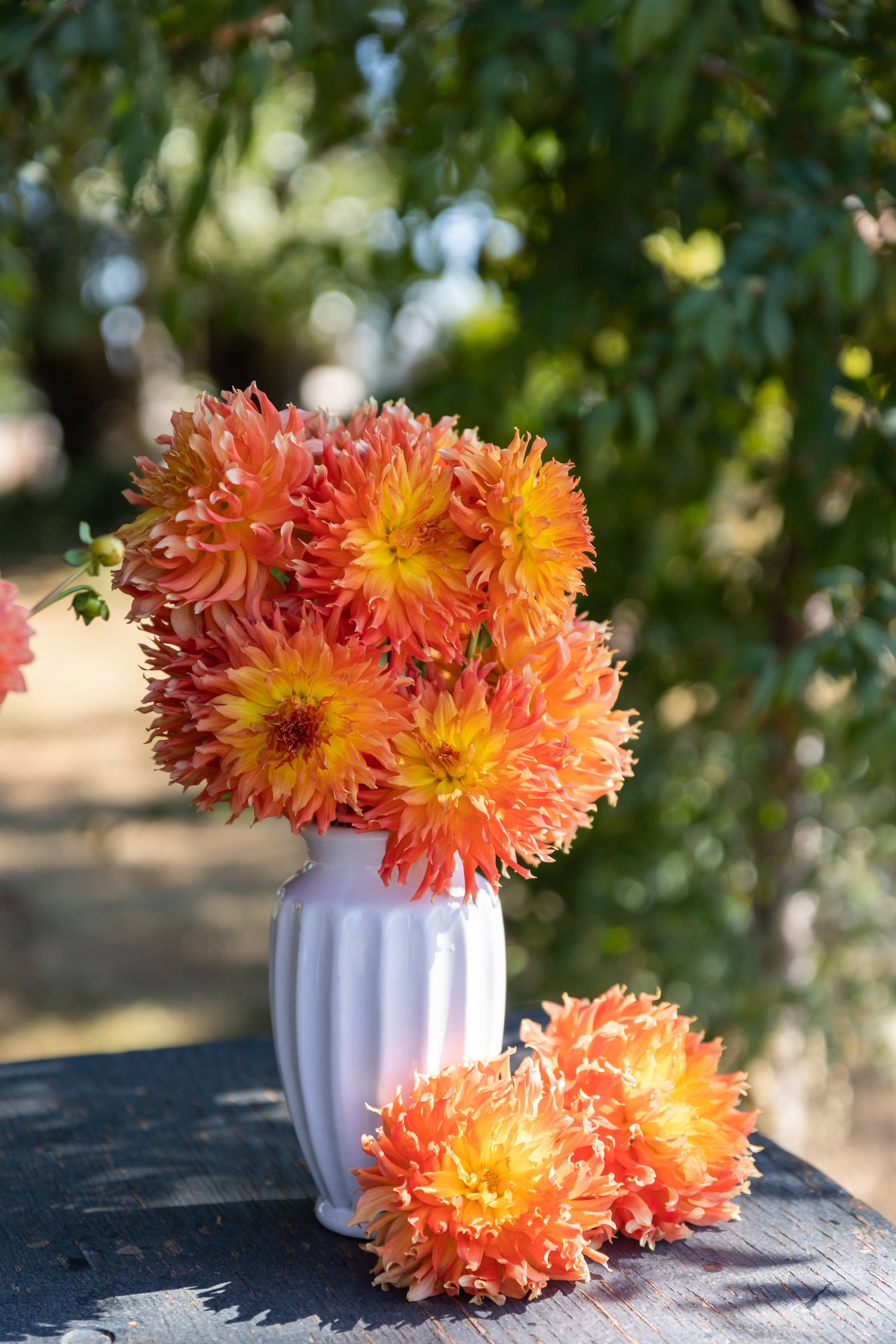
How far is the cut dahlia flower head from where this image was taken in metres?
0.76

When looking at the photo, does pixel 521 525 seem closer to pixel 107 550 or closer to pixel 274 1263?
pixel 107 550

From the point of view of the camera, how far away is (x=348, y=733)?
0.75 metres

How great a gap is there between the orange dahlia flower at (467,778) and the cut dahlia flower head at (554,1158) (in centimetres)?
15

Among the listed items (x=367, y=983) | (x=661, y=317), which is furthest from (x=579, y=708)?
(x=661, y=317)

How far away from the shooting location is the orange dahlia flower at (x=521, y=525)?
2.49 feet

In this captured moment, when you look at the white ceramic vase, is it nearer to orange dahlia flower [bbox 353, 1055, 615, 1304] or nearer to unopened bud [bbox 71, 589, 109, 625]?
orange dahlia flower [bbox 353, 1055, 615, 1304]

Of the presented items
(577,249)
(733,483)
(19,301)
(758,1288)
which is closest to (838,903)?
(733,483)

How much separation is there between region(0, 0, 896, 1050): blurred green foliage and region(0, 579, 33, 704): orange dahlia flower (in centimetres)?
62

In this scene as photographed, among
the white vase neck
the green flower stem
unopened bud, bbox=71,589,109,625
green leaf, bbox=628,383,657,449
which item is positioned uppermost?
the green flower stem

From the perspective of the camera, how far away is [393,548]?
77 cm

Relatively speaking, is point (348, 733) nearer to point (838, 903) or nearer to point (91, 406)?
point (838, 903)

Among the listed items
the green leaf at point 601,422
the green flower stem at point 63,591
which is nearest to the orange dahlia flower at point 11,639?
the green flower stem at point 63,591

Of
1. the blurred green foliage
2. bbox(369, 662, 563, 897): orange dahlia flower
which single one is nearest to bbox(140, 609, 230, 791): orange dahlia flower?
bbox(369, 662, 563, 897): orange dahlia flower

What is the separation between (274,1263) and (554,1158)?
0.22 m
